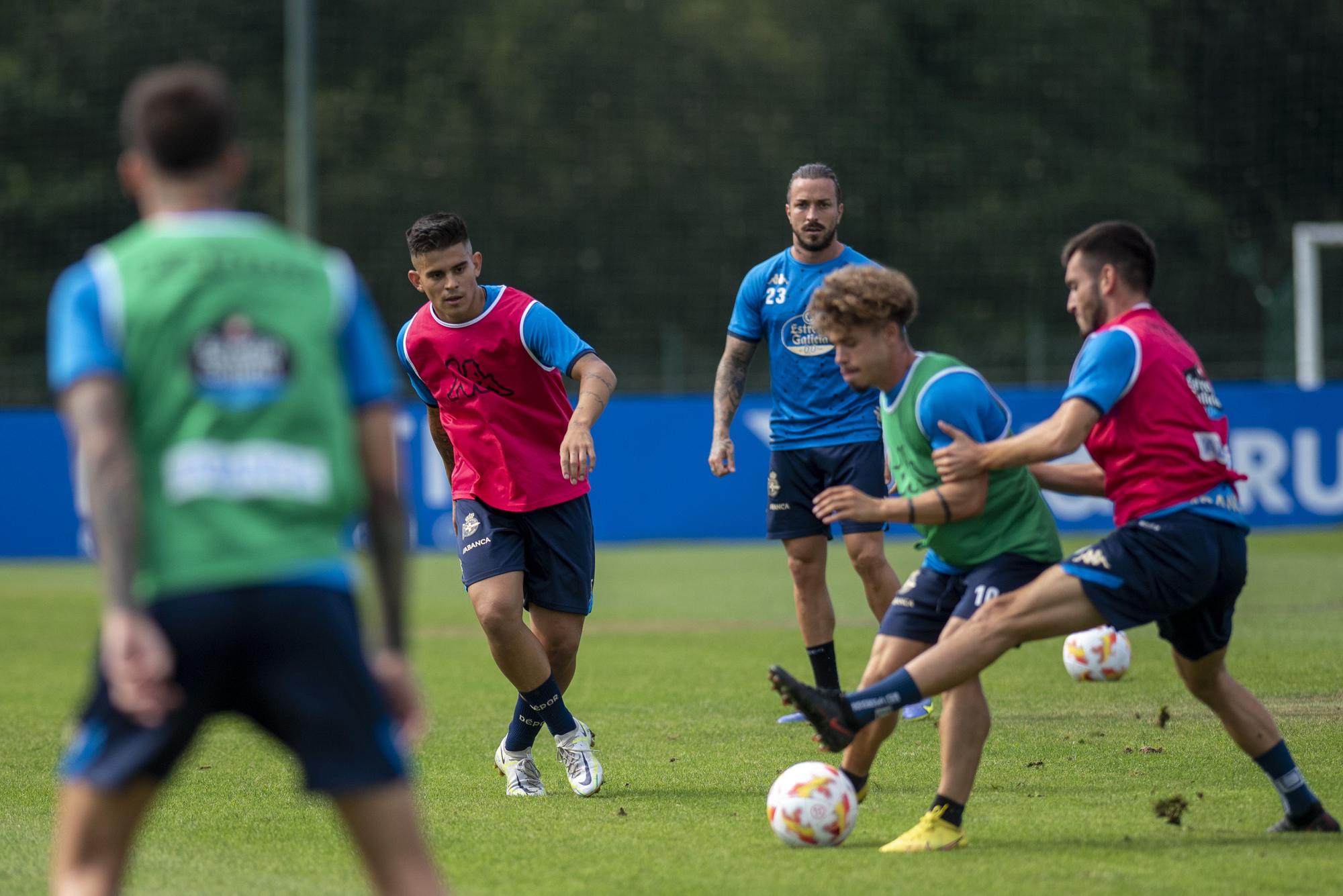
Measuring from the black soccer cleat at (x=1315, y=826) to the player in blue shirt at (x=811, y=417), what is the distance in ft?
9.82

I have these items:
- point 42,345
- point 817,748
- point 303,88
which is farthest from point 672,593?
point 42,345

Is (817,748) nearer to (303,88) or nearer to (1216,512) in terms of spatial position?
(1216,512)

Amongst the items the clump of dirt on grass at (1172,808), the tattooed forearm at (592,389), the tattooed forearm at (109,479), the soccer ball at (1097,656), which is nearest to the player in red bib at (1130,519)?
the clump of dirt on grass at (1172,808)

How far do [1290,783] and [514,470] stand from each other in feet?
9.99

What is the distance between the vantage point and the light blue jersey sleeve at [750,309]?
8547 millimetres

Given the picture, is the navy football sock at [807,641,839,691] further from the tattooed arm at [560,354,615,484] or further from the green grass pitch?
the tattooed arm at [560,354,615,484]

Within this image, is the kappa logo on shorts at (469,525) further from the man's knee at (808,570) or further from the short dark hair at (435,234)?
the man's knee at (808,570)

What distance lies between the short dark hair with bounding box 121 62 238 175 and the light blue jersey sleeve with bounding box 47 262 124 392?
0.26m

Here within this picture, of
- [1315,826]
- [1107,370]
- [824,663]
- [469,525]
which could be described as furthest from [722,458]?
[1315,826]

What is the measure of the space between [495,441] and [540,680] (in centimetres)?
95

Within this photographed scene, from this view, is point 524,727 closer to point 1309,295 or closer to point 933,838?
point 933,838

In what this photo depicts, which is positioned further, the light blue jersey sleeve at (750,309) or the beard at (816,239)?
the light blue jersey sleeve at (750,309)

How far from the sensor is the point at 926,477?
5188 mm

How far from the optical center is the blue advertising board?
19812mm
